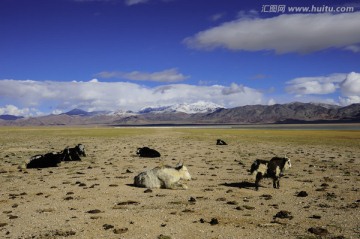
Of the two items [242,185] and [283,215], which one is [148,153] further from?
[283,215]

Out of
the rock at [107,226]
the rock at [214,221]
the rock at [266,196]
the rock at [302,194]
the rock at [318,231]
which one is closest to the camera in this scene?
the rock at [318,231]

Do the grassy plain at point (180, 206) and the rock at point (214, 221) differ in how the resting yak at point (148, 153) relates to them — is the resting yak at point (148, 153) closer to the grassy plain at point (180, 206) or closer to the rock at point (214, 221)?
the grassy plain at point (180, 206)

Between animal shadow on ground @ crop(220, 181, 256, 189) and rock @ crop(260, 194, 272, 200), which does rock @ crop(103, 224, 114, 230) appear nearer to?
rock @ crop(260, 194, 272, 200)

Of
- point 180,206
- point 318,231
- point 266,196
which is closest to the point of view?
point 318,231

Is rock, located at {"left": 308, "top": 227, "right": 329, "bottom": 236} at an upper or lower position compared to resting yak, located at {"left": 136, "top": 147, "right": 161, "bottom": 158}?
lower

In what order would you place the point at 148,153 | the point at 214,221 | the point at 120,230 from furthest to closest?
the point at 148,153 → the point at 214,221 → the point at 120,230

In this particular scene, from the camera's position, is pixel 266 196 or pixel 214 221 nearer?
pixel 214 221

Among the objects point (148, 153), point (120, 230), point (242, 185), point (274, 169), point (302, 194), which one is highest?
point (274, 169)

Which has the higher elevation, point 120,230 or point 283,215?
point 283,215

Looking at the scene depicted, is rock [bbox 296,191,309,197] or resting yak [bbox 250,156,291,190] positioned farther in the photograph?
resting yak [bbox 250,156,291,190]

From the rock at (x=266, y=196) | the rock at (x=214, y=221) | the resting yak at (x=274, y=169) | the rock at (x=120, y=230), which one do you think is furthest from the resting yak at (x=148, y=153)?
the rock at (x=120, y=230)

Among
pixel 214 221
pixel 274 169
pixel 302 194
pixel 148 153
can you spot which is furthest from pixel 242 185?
pixel 148 153

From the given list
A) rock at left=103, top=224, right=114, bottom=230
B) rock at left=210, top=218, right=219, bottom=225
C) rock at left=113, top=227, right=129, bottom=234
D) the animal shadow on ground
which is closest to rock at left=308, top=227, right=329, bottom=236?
rock at left=210, top=218, right=219, bottom=225

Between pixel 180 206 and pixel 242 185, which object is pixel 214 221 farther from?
pixel 242 185
